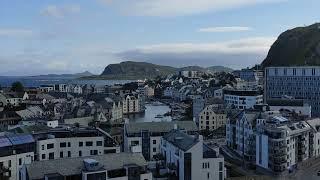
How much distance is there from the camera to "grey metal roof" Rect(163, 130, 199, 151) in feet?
79.3

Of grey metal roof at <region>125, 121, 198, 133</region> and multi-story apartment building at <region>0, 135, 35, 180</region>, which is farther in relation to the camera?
grey metal roof at <region>125, 121, 198, 133</region>

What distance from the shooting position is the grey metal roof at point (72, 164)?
61.8ft

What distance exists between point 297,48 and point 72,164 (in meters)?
90.0

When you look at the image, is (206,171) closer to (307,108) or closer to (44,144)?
(44,144)

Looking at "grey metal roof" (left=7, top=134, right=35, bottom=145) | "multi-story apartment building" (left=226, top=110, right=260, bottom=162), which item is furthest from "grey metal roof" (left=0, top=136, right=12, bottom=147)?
"multi-story apartment building" (left=226, top=110, right=260, bottom=162)

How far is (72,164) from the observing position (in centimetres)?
1953

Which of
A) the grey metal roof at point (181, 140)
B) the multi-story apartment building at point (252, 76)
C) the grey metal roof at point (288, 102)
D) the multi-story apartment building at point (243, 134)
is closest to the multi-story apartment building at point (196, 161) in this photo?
the grey metal roof at point (181, 140)

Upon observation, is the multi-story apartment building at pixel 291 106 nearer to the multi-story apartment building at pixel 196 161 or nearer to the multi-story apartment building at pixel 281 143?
the multi-story apartment building at pixel 281 143

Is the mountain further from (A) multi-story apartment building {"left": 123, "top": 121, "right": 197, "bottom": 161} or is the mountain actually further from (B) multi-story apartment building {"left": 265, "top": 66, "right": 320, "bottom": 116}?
(A) multi-story apartment building {"left": 123, "top": 121, "right": 197, "bottom": 161}

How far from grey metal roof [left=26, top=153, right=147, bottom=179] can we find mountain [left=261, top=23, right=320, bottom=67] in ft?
248

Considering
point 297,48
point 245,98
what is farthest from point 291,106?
point 297,48

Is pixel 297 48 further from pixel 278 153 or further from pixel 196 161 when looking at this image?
pixel 196 161

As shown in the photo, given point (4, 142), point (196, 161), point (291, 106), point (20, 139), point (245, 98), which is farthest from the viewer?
point (245, 98)

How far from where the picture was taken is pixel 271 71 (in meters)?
62.6
